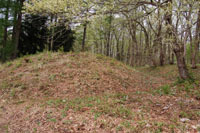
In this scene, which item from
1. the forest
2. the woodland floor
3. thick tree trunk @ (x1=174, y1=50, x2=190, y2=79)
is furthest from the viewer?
thick tree trunk @ (x1=174, y1=50, x2=190, y2=79)

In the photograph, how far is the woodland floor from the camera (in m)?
4.14

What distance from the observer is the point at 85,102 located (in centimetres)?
599

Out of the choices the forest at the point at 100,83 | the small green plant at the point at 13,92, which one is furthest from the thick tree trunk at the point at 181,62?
the small green plant at the point at 13,92

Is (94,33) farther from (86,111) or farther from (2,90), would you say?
(86,111)

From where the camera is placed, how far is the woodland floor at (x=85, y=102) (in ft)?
13.6

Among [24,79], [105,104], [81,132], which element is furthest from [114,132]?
[24,79]

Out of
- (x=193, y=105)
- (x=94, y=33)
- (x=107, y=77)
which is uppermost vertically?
(x=94, y=33)

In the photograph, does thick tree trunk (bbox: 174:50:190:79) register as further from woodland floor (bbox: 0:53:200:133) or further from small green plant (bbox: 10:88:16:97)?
small green plant (bbox: 10:88:16:97)

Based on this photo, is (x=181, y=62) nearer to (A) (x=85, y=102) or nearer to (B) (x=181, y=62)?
(B) (x=181, y=62)

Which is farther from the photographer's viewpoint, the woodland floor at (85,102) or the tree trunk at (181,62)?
the tree trunk at (181,62)

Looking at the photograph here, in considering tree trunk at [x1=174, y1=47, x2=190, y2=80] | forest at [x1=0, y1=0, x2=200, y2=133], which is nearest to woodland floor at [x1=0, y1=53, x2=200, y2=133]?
forest at [x1=0, y1=0, x2=200, y2=133]

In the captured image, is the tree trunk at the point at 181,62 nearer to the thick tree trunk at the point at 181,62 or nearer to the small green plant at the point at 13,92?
the thick tree trunk at the point at 181,62

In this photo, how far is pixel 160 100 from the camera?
5961 millimetres

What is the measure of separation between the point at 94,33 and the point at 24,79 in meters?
19.2
